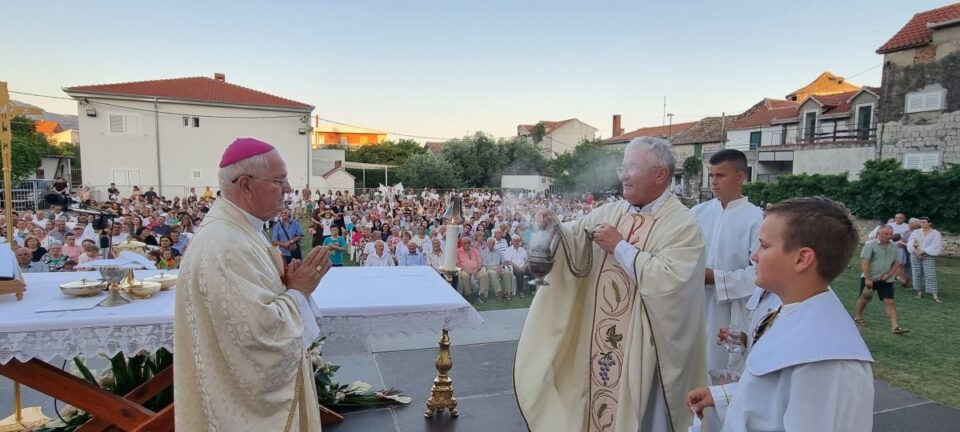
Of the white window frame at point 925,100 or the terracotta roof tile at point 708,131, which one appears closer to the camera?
the white window frame at point 925,100

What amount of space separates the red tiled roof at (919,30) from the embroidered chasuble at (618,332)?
77.4ft

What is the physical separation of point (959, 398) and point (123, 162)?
94.4 feet

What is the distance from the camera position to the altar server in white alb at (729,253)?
349 cm

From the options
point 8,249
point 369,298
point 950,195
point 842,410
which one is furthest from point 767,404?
point 950,195

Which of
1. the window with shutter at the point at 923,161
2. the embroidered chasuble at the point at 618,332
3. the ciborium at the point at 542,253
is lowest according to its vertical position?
the embroidered chasuble at the point at 618,332

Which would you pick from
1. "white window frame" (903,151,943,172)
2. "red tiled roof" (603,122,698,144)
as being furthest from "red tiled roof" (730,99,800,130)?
Result: "white window frame" (903,151,943,172)

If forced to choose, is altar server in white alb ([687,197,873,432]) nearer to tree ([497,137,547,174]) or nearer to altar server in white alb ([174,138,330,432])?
altar server in white alb ([174,138,330,432])

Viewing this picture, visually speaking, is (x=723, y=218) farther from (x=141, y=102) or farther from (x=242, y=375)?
(x=141, y=102)

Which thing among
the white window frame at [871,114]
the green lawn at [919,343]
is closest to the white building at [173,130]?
the green lawn at [919,343]

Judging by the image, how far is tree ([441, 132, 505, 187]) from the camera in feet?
128

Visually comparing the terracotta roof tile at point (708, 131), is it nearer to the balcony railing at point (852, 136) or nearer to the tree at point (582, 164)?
the tree at point (582, 164)

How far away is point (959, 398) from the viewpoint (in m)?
4.85

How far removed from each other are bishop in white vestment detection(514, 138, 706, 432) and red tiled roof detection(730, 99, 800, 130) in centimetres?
3640

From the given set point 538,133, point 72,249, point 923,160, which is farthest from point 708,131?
point 72,249
